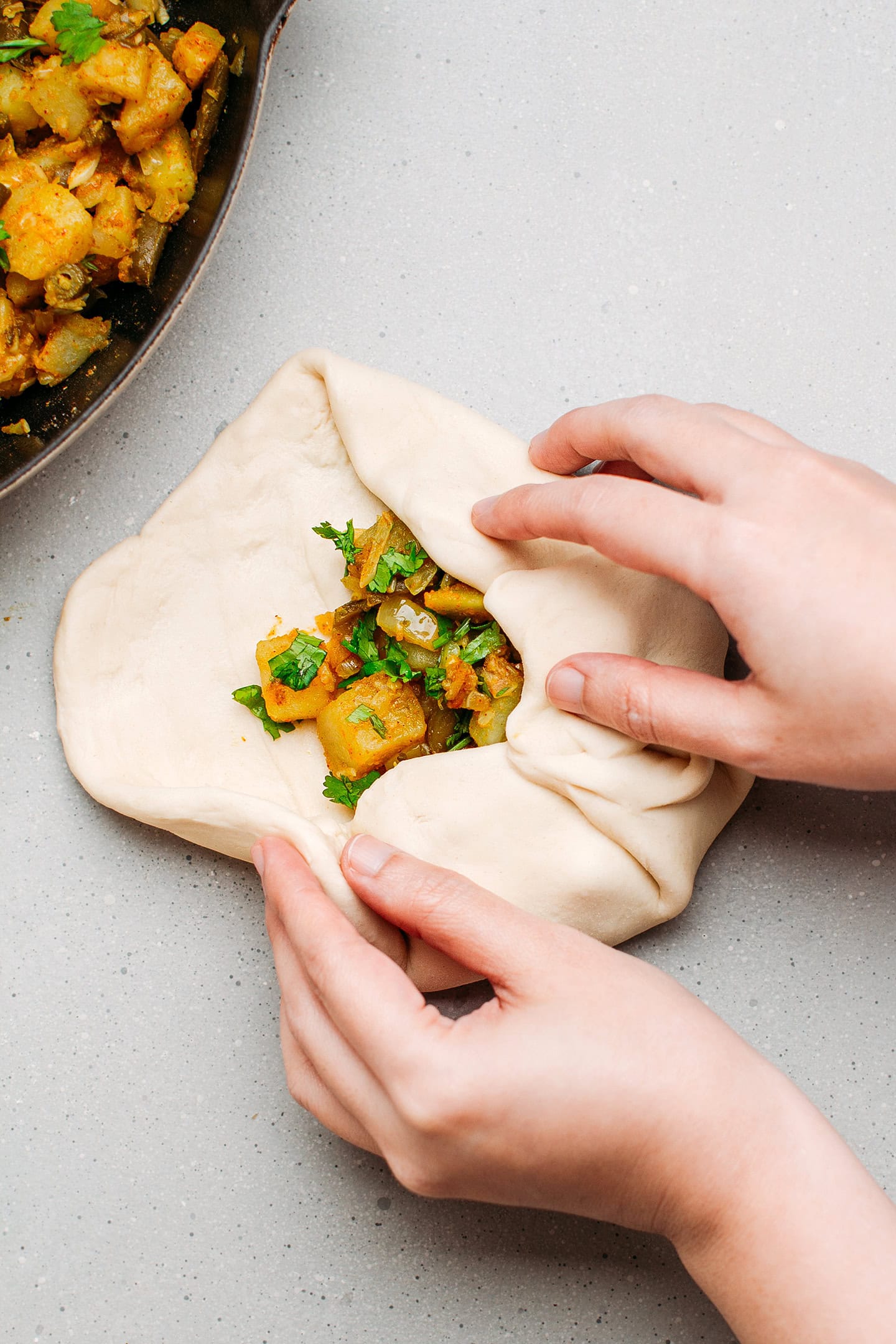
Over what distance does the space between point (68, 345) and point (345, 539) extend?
550mm

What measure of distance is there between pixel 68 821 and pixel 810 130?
5.97 feet

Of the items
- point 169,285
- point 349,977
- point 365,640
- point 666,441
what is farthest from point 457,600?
point 169,285

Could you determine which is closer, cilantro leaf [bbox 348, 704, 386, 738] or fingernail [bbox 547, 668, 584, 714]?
fingernail [bbox 547, 668, 584, 714]

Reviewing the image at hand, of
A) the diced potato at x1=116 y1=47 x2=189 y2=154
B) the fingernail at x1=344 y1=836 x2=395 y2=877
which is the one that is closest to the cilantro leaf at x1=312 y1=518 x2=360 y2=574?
the fingernail at x1=344 y1=836 x2=395 y2=877

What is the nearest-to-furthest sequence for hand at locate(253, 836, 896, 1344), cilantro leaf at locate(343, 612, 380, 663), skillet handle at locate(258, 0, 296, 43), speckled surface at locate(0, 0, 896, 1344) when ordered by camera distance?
hand at locate(253, 836, 896, 1344) → skillet handle at locate(258, 0, 296, 43) → cilantro leaf at locate(343, 612, 380, 663) → speckled surface at locate(0, 0, 896, 1344)

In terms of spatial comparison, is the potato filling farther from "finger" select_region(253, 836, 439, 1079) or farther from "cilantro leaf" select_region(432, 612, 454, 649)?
"finger" select_region(253, 836, 439, 1079)

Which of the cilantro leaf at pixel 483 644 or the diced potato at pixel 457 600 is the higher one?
the diced potato at pixel 457 600

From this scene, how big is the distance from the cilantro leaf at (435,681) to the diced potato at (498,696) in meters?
0.06

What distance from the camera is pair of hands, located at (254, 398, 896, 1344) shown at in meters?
1.12

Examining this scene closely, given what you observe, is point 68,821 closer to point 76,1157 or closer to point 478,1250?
point 76,1157

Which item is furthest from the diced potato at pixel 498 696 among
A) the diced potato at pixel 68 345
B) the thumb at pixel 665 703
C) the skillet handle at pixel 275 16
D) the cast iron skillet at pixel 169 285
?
the skillet handle at pixel 275 16

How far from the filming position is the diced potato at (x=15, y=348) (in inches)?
56.6

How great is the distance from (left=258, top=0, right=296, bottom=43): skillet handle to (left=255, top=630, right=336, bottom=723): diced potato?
88 cm

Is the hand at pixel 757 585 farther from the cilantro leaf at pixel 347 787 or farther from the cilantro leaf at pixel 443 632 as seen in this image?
the cilantro leaf at pixel 347 787
